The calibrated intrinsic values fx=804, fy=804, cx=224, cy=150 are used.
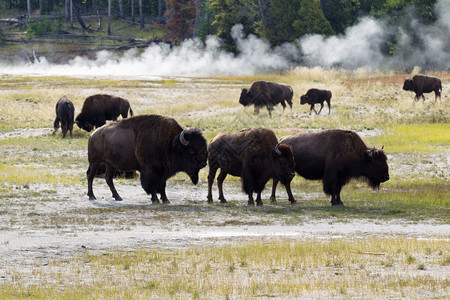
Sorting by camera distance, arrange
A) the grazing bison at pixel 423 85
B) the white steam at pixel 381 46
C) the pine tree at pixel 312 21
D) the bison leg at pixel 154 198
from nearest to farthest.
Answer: the bison leg at pixel 154 198
the grazing bison at pixel 423 85
the white steam at pixel 381 46
the pine tree at pixel 312 21

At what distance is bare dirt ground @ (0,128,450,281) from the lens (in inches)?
457

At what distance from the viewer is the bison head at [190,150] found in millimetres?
16281

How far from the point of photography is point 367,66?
70.4 metres

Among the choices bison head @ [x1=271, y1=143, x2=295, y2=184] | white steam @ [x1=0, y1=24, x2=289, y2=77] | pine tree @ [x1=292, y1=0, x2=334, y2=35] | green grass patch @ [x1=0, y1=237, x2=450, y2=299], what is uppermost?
pine tree @ [x1=292, y1=0, x2=334, y2=35]

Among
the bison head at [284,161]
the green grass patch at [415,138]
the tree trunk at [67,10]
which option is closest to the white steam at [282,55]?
the tree trunk at [67,10]

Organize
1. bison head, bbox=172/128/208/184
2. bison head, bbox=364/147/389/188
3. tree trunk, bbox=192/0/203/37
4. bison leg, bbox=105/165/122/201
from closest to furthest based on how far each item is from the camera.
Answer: bison head, bbox=172/128/208/184, bison head, bbox=364/147/389/188, bison leg, bbox=105/165/122/201, tree trunk, bbox=192/0/203/37

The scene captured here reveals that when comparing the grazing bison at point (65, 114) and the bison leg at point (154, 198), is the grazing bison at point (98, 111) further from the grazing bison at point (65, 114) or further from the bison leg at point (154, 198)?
the bison leg at point (154, 198)

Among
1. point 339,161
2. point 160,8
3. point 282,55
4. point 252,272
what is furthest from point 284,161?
point 160,8

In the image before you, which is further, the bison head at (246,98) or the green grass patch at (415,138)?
the bison head at (246,98)

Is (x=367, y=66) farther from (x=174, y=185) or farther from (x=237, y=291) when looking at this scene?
(x=237, y=291)

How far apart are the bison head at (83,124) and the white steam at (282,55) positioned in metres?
40.2

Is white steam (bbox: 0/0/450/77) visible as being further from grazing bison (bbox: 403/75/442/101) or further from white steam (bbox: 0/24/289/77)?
grazing bison (bbox: 403/75/442/101)

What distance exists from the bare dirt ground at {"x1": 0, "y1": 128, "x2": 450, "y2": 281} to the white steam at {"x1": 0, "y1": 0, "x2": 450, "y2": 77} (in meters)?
52.6

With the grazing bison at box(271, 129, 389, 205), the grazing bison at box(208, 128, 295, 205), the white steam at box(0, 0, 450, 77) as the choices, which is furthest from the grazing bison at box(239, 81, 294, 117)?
the white steam at box(0, 0, 450, 77)
